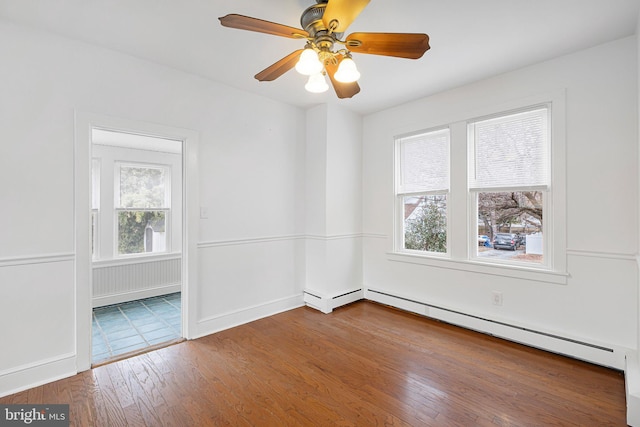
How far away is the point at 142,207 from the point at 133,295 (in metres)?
1.28

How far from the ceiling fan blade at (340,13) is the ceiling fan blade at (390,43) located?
0.08 meters

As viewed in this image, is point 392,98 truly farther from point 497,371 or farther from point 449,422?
point 449,422

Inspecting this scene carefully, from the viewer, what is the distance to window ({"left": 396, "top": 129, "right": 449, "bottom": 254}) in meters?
3.50

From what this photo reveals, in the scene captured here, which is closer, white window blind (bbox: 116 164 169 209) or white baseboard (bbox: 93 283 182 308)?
white baseboard (bbox: 93 283 182 308)

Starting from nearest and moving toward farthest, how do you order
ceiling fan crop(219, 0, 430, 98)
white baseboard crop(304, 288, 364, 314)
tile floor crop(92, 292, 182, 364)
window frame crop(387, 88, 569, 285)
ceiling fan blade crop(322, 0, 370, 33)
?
1. ceiling fan blade crop(322, 0, 370, 33)
2. ceiling fan crop(219, 0, 430, 98)
3. window frame crop(387, 88, 569, 285)
4. tile floor crop(92, 292, 182, 364)
5. white baseboard crop(304, 288, 364, 314)

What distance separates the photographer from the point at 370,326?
327cm

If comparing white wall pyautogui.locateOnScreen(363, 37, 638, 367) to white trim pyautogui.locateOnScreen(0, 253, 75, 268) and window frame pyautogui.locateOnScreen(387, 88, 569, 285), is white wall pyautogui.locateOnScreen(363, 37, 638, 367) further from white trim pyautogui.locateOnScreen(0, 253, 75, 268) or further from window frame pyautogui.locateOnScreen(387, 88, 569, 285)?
white trim pyautogui.locateOnScreen(0, 253, 75, 268)

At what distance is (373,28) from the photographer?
7.12 feet

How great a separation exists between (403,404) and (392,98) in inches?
A: 119

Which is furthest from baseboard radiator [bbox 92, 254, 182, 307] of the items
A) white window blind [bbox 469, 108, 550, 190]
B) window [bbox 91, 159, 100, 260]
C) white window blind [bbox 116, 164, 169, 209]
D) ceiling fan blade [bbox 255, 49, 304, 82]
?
white window blind [bbox 469, 108, 550, 190]

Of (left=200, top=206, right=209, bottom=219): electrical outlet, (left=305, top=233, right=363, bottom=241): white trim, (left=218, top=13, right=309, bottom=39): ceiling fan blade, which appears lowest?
(left=305, top=233, right=363, bottom=241): white trim

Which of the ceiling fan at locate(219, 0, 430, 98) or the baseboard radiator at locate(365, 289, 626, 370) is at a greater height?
the ceiling fan at locate(219, 0, 430, 98)

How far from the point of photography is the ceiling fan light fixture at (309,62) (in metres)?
1.58

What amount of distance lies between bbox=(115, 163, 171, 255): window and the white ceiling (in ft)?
7.91
